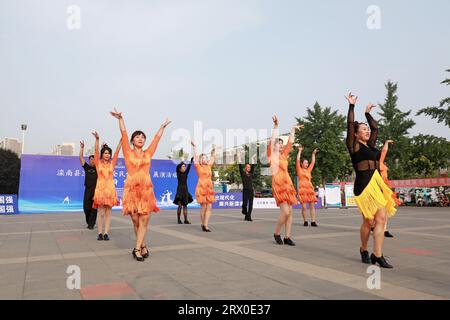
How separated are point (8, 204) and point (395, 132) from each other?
3716 centimetres

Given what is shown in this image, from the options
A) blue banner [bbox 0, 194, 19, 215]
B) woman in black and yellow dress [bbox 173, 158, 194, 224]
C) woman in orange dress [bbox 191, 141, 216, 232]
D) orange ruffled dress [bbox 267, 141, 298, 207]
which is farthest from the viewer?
blue banner [bbox 0, 194, 19, 215]

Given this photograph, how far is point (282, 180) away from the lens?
6.92 metres

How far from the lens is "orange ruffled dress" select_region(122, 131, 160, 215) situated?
5312mm

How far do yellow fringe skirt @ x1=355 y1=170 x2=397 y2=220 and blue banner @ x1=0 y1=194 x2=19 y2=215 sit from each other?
63.5 ft

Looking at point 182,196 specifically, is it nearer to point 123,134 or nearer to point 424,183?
point 123,134

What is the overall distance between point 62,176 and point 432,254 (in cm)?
1933

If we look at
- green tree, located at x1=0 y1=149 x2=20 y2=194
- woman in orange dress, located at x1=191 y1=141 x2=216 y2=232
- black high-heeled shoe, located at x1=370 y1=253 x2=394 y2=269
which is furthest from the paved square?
green tree, located at x1=0 y1=149 x2=20 y2=194

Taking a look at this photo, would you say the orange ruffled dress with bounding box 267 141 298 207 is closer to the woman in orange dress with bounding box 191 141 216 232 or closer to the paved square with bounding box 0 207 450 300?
the paved square with bounding box 0 207 450 300

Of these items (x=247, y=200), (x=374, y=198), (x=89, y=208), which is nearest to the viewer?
(x=374, y=198)

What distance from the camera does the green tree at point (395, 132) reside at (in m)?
38.0

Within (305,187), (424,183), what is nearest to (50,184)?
(305,187)

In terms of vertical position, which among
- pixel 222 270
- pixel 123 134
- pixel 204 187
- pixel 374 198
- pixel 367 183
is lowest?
pixel 222 270

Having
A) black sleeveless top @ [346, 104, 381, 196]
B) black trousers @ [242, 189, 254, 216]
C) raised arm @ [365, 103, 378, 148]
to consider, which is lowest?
black trousers @ [242, 189, 254, 216]
